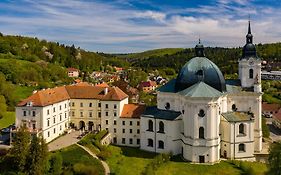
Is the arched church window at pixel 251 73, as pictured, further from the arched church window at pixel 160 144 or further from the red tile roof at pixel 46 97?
the red tile roof at pixel 46 97

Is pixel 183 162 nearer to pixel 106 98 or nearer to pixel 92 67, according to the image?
pixel 106 98

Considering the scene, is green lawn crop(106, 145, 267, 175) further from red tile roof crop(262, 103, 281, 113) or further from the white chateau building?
red tile roof crop(262, 103, 281, 113)

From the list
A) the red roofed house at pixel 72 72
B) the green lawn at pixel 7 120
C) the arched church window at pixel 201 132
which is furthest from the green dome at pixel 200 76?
the red roofed house at pixel 72 72

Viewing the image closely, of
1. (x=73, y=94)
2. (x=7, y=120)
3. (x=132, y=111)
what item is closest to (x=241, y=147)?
(x=132, y=111)

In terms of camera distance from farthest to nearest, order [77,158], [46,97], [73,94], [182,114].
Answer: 1. [73,94]
2. [46,97]
3. [182,114]
4. [77,158]

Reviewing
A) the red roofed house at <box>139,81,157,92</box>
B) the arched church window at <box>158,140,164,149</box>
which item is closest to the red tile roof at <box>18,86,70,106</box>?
the arched church window at <box>158,140,164,149</box>

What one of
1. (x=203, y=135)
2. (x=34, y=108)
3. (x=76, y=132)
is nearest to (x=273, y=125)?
(x=203, y=135)

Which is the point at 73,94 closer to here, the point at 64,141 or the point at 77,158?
the point at 64,141
